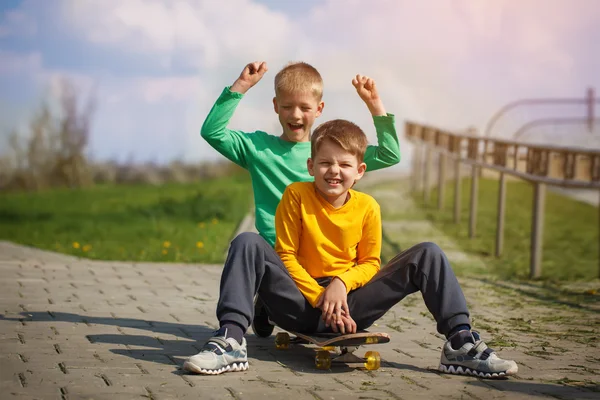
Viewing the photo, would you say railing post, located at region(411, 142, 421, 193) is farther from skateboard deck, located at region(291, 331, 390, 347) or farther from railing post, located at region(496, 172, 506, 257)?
skateboard deck, located at region(291, 331, 390, 347)

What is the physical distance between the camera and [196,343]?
17.0 ft

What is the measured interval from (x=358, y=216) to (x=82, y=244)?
614 cm

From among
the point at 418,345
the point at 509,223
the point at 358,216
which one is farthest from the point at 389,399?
the point at 509,223

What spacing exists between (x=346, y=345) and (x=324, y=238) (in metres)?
0.51

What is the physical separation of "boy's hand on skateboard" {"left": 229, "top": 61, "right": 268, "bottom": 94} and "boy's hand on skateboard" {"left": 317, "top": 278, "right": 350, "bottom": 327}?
1154 mm

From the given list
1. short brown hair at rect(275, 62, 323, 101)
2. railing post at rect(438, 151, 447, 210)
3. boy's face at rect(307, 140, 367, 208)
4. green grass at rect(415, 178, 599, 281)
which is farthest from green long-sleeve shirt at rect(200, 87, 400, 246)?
railing post at rect(438, 151, 447, 210)

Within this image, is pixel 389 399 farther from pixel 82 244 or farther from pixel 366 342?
pixel 82 244

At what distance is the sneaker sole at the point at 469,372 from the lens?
4.35 meters

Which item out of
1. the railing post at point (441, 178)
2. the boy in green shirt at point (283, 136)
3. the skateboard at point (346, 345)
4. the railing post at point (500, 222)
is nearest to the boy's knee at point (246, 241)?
the skateboard at point (346, 345)

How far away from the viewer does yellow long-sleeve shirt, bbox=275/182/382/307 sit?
4547 mm

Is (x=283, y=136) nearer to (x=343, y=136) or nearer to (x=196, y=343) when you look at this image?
(x=343, y=136)

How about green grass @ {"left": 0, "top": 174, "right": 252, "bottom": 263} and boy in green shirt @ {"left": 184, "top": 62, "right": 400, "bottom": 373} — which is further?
green grass @ {"left": 0, "top": 174, "right": 252, "bottom": 263}

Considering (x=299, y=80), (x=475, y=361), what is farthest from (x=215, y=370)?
(x=299, y=80)

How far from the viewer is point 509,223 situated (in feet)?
43.2
